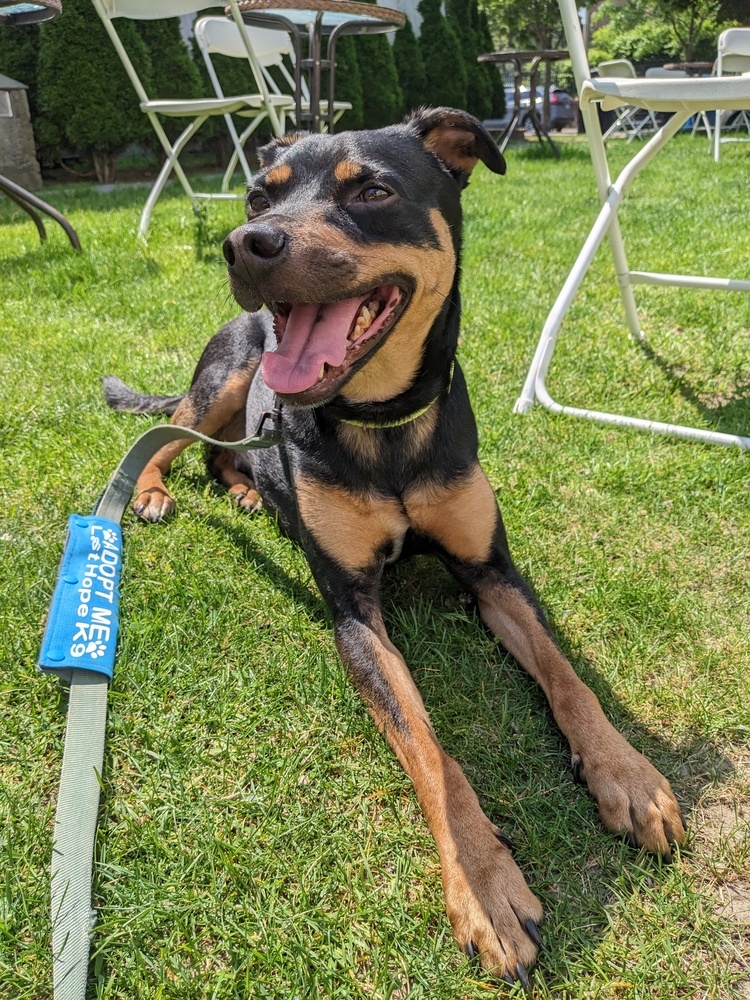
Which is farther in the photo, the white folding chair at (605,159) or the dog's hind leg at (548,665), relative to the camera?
the white folding chair at (605,159)

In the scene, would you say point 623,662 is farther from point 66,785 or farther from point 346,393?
point 66,785

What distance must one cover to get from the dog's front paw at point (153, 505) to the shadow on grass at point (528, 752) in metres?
0.62

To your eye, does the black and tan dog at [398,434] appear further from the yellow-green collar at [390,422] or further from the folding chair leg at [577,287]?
the folding chair leg at [577,287]

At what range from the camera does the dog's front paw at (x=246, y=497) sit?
3420 mm

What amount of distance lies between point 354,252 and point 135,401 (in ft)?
7.95

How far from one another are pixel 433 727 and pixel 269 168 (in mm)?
1786

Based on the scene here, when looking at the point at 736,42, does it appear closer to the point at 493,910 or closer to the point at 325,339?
the point at 325,339

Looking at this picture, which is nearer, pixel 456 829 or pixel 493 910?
pixel 493 910

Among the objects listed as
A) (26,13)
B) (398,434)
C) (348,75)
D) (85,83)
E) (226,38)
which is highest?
(26,13)

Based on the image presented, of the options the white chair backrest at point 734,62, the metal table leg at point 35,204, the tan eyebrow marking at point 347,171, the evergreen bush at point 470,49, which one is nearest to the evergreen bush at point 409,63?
the evergreen bush at point 470,49

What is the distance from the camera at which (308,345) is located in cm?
220

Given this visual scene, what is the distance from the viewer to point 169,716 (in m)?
2.28

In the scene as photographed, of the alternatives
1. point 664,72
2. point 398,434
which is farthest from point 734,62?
point 664,72

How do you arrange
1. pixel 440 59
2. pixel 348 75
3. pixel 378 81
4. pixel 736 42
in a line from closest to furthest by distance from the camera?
pixel 736 42
pixel 348 75
pixel 378 81
pixel 440 59
